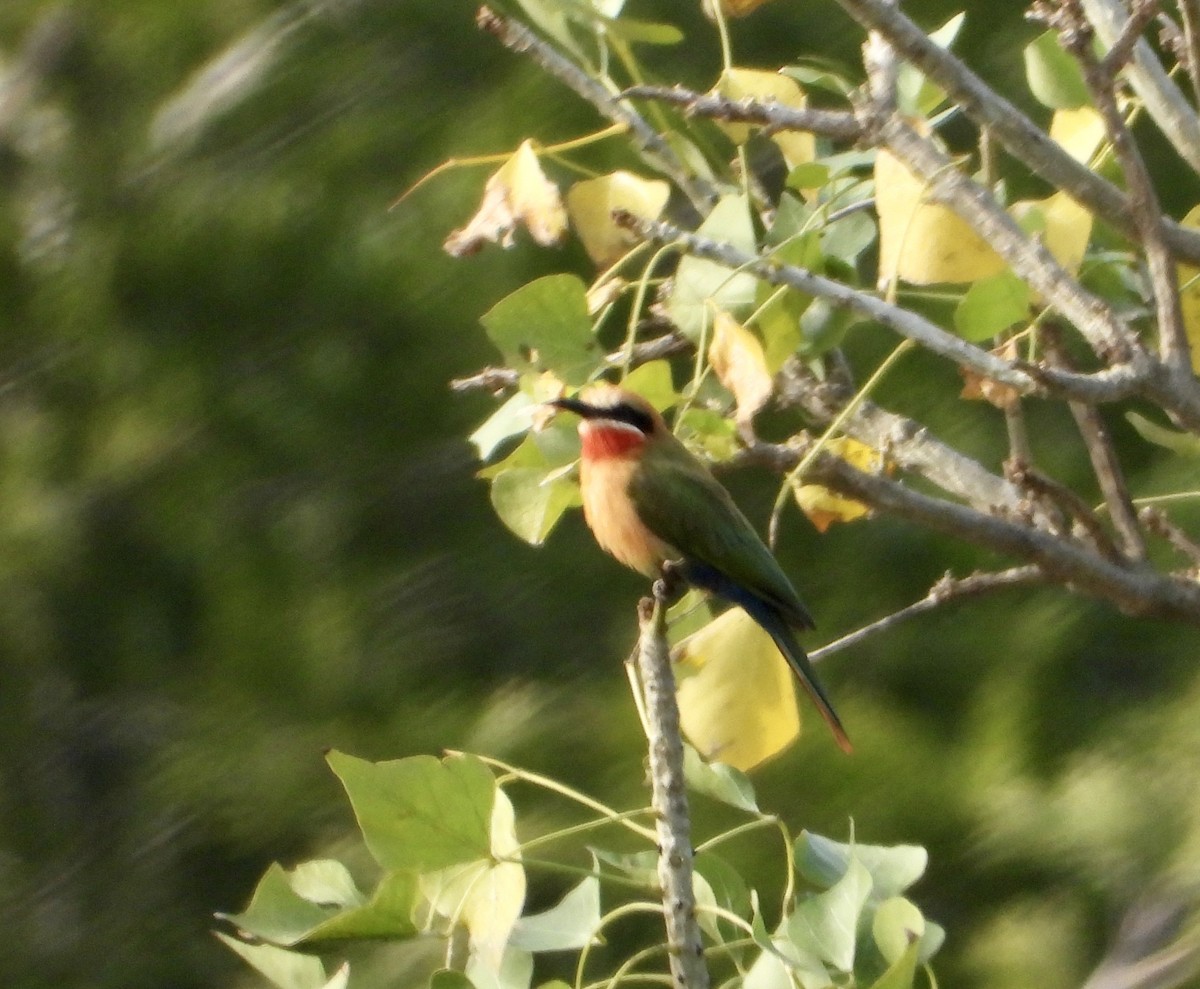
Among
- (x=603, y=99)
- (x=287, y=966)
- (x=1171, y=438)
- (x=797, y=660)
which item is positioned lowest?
(x=797, y=660)

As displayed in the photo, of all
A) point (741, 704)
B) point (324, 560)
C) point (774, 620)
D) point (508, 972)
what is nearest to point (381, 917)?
point (508, 972)

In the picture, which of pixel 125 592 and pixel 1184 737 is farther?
pixel 125 592

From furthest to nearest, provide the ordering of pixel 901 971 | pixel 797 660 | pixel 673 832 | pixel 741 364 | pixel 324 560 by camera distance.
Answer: pixel 324 560 < pixel 797 660 < pixel 741 364 < pixel 673 832 < pixel 901 971

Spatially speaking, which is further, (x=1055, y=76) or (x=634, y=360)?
(x=634, y=360)

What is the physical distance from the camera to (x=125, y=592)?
5.42ft

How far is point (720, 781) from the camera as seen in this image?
815mm

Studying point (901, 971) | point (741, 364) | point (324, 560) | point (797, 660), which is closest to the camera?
point (901, 971)

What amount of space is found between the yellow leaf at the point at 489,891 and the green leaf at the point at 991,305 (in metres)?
0.34

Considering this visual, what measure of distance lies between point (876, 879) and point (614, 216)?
13.5 inches

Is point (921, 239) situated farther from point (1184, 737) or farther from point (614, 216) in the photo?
point (1184, 737)

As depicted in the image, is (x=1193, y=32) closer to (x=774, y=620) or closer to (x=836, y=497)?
(x=836, y=497)

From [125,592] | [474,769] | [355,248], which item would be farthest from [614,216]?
[125,592]

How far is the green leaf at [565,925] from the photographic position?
0.79 meters

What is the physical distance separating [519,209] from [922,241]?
21 centimetres
